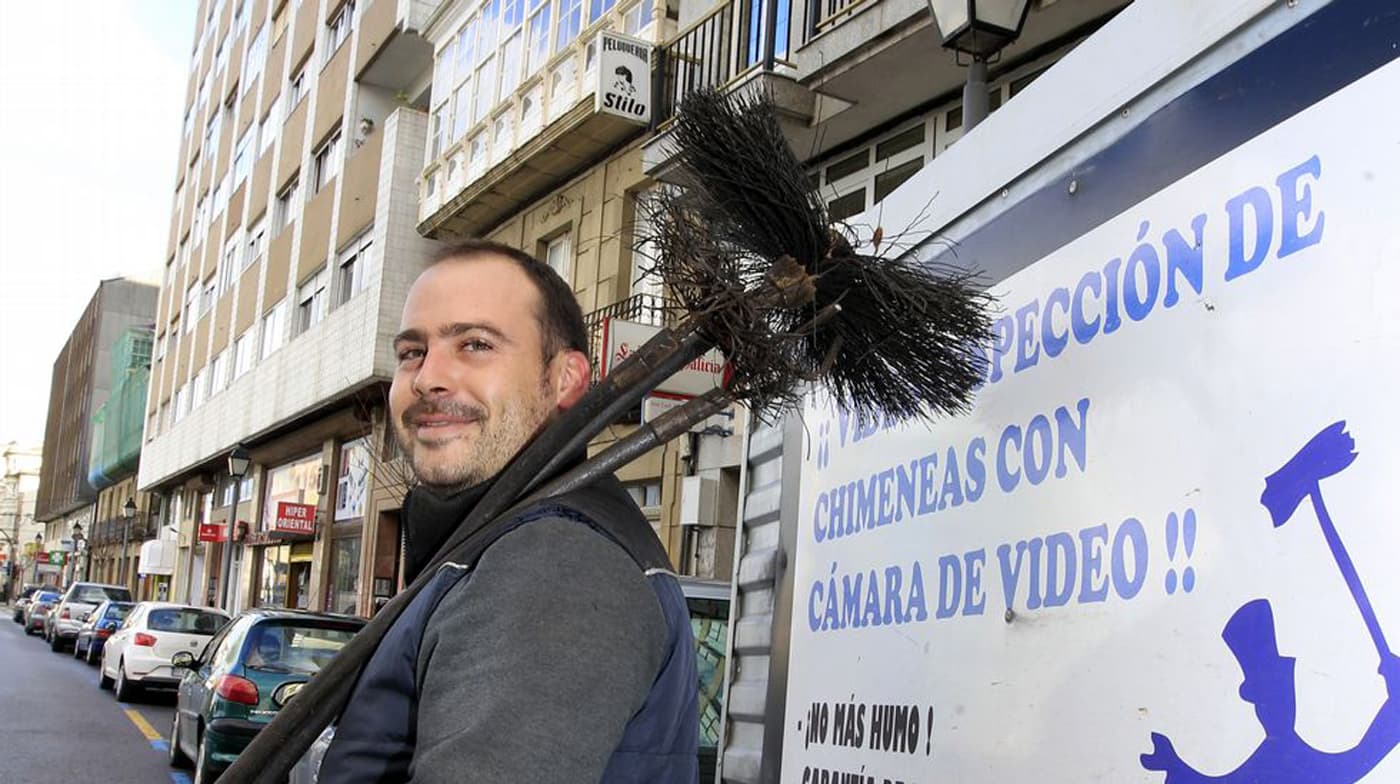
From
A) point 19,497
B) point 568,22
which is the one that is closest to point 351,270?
point 568,22

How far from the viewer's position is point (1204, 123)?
5.54ft

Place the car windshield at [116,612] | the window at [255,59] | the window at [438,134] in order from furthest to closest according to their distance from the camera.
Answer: the window at [255,59] → the car windshield at [116,612] → the window at [438,134]

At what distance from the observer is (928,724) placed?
7.01ft

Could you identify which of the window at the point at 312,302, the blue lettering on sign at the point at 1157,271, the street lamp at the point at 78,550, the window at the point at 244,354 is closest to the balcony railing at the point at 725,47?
the blue lettering on sign at the point at 1157,271

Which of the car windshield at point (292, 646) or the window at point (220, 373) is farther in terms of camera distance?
the window at point (220, 373)

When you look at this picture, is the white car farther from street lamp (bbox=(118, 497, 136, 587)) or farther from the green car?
street lamp (bbox=(118, 497, 136, 587))

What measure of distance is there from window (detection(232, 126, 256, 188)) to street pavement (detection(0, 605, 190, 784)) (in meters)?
18.3

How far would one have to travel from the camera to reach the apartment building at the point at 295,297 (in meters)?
23.1

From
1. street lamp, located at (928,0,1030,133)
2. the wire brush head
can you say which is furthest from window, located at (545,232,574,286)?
the wire brush head

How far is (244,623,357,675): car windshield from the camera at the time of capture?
8.91 meters

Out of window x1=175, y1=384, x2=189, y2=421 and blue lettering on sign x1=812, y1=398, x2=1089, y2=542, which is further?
window x1=175, y1=384, x2=189, y2=421

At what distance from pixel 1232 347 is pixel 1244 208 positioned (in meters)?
0.19

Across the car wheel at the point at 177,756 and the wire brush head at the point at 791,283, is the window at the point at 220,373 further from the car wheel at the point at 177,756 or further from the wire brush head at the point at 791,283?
the wire brush head at the point at 791,283

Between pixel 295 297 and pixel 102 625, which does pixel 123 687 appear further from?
pixel 295 297
